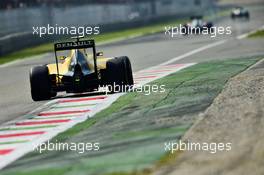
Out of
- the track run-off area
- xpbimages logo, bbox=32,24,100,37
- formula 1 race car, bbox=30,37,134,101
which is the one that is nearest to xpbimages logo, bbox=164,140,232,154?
the track run-off area

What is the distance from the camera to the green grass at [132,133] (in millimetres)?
9594

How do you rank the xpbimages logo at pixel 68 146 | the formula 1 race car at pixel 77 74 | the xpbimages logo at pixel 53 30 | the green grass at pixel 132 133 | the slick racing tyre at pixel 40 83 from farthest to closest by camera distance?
the xpbimages logo at pixel 53 30
the slick racing tyre at pixel 40 83
the formula 1 race car at pixel 77 74
the xpbimages logo at pixel 68 146
the green grass at pixel 132 133

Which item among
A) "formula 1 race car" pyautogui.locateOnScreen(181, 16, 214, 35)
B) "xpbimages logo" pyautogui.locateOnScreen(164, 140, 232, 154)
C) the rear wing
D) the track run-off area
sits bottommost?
"formula 1 race car" pyautogui.locateOnScreen(181, 16, 214, 35)

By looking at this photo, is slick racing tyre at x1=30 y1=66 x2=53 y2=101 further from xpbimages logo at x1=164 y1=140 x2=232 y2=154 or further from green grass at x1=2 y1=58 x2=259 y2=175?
xpbimages logo at x1=164 y1=140 x2=232 y2=154

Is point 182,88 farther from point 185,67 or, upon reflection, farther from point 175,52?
point 175,52

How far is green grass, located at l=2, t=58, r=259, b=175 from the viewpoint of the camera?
378 inches

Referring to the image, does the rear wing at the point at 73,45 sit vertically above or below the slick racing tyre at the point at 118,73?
above

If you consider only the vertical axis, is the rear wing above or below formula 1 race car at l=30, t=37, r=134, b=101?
above

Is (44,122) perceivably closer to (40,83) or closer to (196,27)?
(40,83)

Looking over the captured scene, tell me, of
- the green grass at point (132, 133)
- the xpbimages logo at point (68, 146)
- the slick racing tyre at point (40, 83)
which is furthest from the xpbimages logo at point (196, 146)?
the slick racing tyre at point (40, 83)

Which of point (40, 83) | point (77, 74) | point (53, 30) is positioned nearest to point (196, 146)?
point (77, 74)

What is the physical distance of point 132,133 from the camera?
11672 mm

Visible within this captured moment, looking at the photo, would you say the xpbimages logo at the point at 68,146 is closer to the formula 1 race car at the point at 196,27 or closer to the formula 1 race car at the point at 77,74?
the formula 1 race car at the point at 77,74

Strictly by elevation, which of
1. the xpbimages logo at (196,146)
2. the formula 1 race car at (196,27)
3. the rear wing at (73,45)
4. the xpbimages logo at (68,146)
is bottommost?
the formula 1 race car at (196,27)
